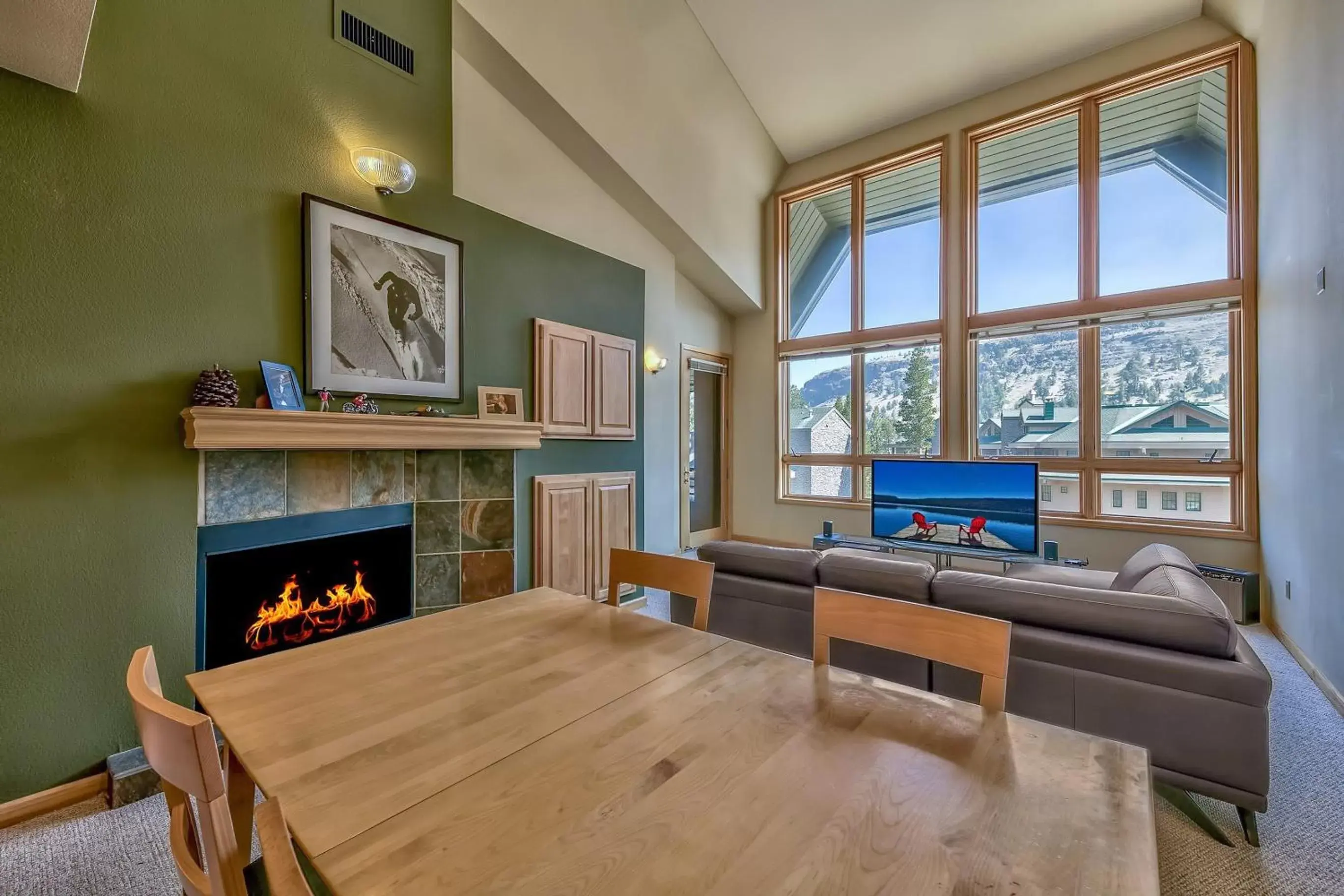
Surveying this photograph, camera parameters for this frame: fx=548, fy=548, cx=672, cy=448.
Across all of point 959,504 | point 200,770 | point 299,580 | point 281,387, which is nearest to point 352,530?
point 299,580

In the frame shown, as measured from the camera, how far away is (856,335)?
19.1 ft

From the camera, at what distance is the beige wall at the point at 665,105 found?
360 cm

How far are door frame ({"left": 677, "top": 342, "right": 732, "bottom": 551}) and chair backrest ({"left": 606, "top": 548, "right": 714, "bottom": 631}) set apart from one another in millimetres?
3516

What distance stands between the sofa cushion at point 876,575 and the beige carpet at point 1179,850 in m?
0.98

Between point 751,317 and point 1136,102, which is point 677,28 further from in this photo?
point 1136,102

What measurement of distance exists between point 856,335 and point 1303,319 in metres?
3.23

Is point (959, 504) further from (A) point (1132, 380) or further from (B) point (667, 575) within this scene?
(B) point (667, 575)

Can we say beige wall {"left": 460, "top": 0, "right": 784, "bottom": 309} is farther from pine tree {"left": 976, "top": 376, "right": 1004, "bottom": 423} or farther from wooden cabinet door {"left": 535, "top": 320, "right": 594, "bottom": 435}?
pine tree {"left": 976, "top": 376, "right": 1004, "bottom": 423}

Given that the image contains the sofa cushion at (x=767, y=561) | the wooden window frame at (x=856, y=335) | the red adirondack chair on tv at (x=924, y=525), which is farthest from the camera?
the wooden window frame at (x=856, y=335)

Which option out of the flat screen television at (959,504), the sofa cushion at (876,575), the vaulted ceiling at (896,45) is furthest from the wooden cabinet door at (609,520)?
the vaulted ceiling at (896,45)

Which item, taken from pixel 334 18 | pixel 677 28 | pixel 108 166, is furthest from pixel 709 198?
pixel 108 166

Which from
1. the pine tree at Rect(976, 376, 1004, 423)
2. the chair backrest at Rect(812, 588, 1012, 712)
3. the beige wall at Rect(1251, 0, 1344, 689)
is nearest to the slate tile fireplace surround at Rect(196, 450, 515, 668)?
the chair backrest at Rect(812, 588, 1012, 712)

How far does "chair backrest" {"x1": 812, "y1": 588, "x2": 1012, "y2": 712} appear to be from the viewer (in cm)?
109

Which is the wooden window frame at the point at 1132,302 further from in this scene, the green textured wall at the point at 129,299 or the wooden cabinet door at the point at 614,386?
the green textured wall at the point at 129,299
